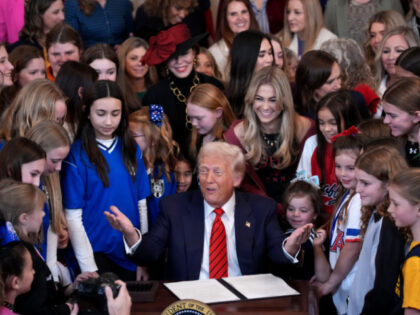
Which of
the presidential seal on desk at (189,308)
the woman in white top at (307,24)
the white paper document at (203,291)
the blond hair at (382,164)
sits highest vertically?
the woman in white top at (307,24)

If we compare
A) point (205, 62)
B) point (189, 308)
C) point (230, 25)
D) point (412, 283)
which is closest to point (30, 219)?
point (189, 308)

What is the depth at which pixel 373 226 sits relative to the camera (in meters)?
3.71

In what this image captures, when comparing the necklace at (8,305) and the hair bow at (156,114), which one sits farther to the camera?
the hair bow at (156,114)

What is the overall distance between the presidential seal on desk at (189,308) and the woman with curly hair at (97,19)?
4195 millimetres

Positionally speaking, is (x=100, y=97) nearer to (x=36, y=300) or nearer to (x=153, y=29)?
(x=36, y=300)

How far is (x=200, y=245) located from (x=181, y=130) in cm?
145

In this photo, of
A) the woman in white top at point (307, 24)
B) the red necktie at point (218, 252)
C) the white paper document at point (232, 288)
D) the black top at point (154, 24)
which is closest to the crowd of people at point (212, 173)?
the red necktie at point (218, 252)

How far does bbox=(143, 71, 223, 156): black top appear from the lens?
17.2ft

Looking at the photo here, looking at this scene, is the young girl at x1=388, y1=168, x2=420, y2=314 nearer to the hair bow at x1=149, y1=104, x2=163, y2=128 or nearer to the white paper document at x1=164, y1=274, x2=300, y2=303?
the white paper document at x1=164, y1=274, x2=300, y2=303

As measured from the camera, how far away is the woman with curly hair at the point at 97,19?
21.5 feet

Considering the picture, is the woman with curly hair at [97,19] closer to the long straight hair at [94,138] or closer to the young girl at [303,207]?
the long straight hair at [94,138]

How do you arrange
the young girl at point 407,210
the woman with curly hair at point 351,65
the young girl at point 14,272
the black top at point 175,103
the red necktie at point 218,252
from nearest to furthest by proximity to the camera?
1. the young girl at point 14,272
2. the young girl at point 407,210
3. the red necktie at point 218,252
4. the black top at point 175,103
5. the woman with curly hair at point 351,65

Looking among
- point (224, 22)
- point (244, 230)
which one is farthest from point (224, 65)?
point (244, 230)

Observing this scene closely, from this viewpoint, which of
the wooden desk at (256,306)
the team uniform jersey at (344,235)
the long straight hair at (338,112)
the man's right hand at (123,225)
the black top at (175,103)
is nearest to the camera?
the wooden desk at (256,306)
